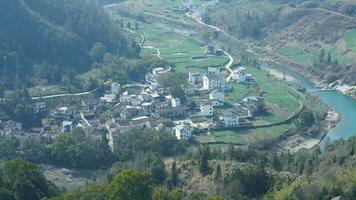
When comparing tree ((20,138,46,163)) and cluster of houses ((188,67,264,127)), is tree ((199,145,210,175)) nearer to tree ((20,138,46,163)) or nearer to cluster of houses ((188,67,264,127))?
tree ((20,138,46,163))

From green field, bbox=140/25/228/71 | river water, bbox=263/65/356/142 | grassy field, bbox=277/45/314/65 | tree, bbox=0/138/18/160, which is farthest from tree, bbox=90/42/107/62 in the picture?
tree, bbox=0/138/18/160

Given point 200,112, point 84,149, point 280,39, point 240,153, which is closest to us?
point 240,153

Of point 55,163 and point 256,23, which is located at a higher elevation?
point 256,23

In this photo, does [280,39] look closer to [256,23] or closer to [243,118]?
[256,23]

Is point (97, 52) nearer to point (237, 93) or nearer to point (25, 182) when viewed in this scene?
point (237, 93)

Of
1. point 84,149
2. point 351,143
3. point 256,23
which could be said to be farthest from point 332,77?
point 84,149

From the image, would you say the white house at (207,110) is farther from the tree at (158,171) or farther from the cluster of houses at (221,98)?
the tree at (158,171)

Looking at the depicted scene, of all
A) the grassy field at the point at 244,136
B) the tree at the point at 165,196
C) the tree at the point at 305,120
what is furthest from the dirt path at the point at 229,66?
the tree at the point at 165,196
